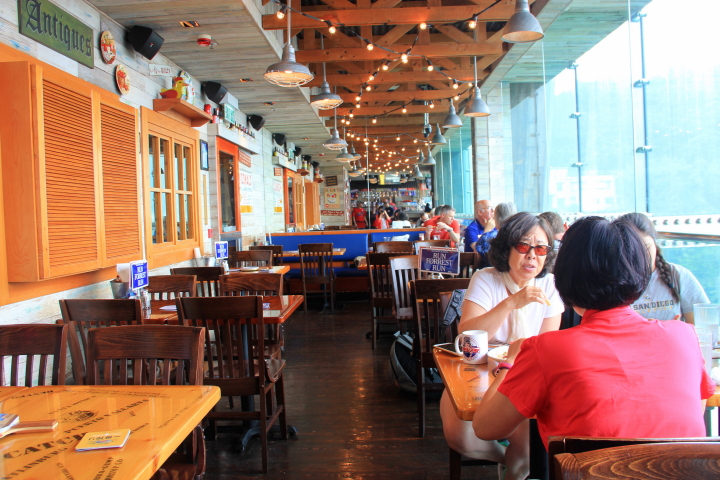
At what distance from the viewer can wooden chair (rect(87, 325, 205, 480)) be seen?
1.86 m

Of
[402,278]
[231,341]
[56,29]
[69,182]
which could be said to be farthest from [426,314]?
[56,29]

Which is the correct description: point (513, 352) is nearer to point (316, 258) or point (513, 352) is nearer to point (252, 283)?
point (252, 283)

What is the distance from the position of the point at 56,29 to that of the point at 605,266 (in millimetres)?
3906

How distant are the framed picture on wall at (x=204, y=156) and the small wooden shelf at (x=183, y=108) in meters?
0.47

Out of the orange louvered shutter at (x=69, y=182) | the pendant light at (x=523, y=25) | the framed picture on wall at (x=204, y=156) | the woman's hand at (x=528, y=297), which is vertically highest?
the pendant light at (x=523, y=25)

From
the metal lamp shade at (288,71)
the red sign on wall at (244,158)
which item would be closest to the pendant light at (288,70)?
the metal lamp shade at (288,71)

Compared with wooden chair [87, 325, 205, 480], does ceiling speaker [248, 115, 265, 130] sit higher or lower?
higher

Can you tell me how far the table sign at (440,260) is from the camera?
3.27 meters

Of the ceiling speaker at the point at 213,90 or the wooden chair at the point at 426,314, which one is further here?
the ceiling speaker at the point at 213,90

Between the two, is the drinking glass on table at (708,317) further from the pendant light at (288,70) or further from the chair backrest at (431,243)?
the chair backrest at (431,243)

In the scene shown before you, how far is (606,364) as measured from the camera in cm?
119

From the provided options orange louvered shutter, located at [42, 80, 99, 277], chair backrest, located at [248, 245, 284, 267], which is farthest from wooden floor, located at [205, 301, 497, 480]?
chair backrest, located at [248, 245, 284, 267]

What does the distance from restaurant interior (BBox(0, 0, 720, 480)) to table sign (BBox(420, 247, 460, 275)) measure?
0.02 m

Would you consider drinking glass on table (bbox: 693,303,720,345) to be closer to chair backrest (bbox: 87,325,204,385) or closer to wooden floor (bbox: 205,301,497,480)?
wooden floor (bbox: 205,301,497,480)
